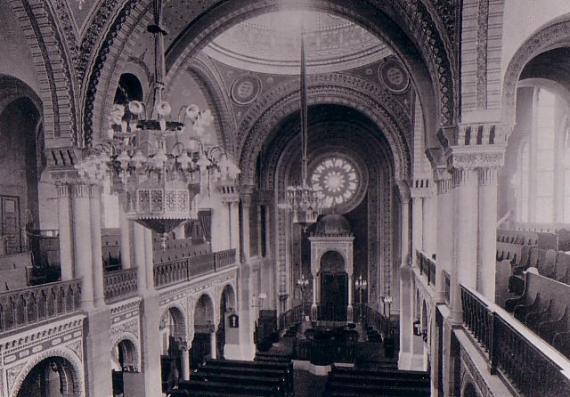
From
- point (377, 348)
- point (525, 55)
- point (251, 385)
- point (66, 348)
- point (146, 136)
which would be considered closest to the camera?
point (146, 136)

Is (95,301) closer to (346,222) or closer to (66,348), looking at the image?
(66,348)

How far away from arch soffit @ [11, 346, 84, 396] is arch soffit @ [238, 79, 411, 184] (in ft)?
31.8

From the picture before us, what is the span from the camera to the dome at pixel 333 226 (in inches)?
822

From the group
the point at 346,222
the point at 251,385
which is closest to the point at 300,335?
the point at 346,222

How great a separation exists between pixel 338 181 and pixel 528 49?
15.1 m

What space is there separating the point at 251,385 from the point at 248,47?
34.9 ft

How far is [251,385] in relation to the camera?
447 inches

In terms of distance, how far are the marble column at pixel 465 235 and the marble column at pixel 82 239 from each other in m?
6.74

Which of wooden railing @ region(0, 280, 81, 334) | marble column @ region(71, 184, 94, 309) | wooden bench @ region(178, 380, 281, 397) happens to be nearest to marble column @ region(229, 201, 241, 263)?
wooden bench @ region(178, 380, 281, 397)

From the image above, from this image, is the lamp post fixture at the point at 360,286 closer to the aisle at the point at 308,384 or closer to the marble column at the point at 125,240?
the aisle at the point at 308,384

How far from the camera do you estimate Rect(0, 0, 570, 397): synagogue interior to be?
220 inches

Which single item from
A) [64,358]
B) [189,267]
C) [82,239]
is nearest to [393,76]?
[189,267]

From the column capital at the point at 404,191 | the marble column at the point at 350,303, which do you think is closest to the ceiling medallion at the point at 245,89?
the column capital at the point at 404,191

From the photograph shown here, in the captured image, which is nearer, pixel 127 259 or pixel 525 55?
pixel 525 55
